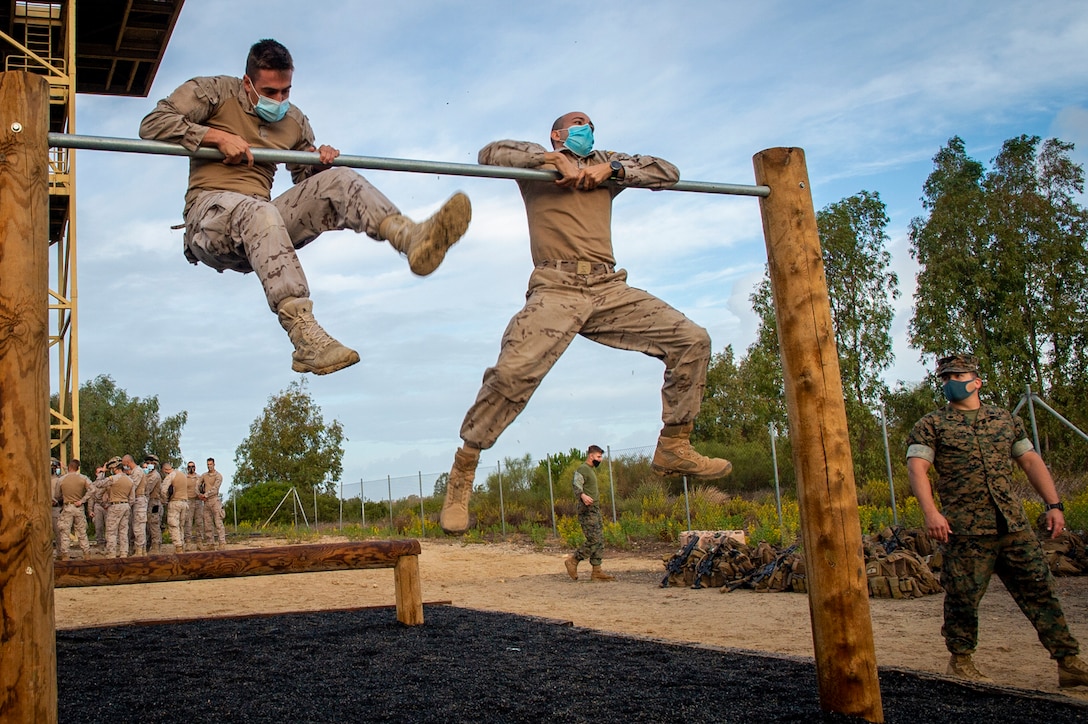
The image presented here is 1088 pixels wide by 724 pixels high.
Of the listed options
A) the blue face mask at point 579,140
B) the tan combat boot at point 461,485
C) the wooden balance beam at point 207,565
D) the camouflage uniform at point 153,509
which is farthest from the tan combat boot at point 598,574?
the blue face mask at point 579,140

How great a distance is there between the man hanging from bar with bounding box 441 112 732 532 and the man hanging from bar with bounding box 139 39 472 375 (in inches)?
23.5

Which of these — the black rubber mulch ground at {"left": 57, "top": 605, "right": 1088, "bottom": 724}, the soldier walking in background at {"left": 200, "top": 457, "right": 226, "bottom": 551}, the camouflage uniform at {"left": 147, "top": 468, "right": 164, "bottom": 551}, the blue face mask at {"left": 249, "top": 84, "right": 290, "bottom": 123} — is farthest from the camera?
the soldier walking in background at {"left": 200, "top": 457, "right": 226, "bottom": 551}

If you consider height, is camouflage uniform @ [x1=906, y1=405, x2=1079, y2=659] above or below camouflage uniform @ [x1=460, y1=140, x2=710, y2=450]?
below

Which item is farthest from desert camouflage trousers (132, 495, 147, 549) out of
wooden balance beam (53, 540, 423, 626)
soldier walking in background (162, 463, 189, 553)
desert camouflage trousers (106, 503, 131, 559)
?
wooden balance beam (53, 540, 423, 626)

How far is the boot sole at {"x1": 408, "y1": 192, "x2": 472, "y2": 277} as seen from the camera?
12.7ft

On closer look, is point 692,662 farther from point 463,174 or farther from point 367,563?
point 463,174

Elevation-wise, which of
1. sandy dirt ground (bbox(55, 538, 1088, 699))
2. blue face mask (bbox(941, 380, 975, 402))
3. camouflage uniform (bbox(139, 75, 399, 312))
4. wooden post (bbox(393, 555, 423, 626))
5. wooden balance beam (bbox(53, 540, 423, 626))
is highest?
camouflage uniform (bbox(139, 75, 399, 312))

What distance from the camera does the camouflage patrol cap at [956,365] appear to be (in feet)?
18.7

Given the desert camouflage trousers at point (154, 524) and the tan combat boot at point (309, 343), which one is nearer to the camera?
the tan combat boot at point (309, 343)

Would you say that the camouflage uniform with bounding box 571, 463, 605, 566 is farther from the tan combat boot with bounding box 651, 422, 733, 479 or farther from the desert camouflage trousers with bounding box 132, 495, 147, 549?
the desert camouflage trousers with bounding box 132, 495, 147, 549

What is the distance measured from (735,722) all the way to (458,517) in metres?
1.46

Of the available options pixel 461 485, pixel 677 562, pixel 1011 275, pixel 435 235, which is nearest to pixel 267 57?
pixel 435 235

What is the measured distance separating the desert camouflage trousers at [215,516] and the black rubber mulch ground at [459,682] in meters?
12.6

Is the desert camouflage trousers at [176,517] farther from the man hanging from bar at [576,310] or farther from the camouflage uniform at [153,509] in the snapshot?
the man hanging from bar at [576,310]
